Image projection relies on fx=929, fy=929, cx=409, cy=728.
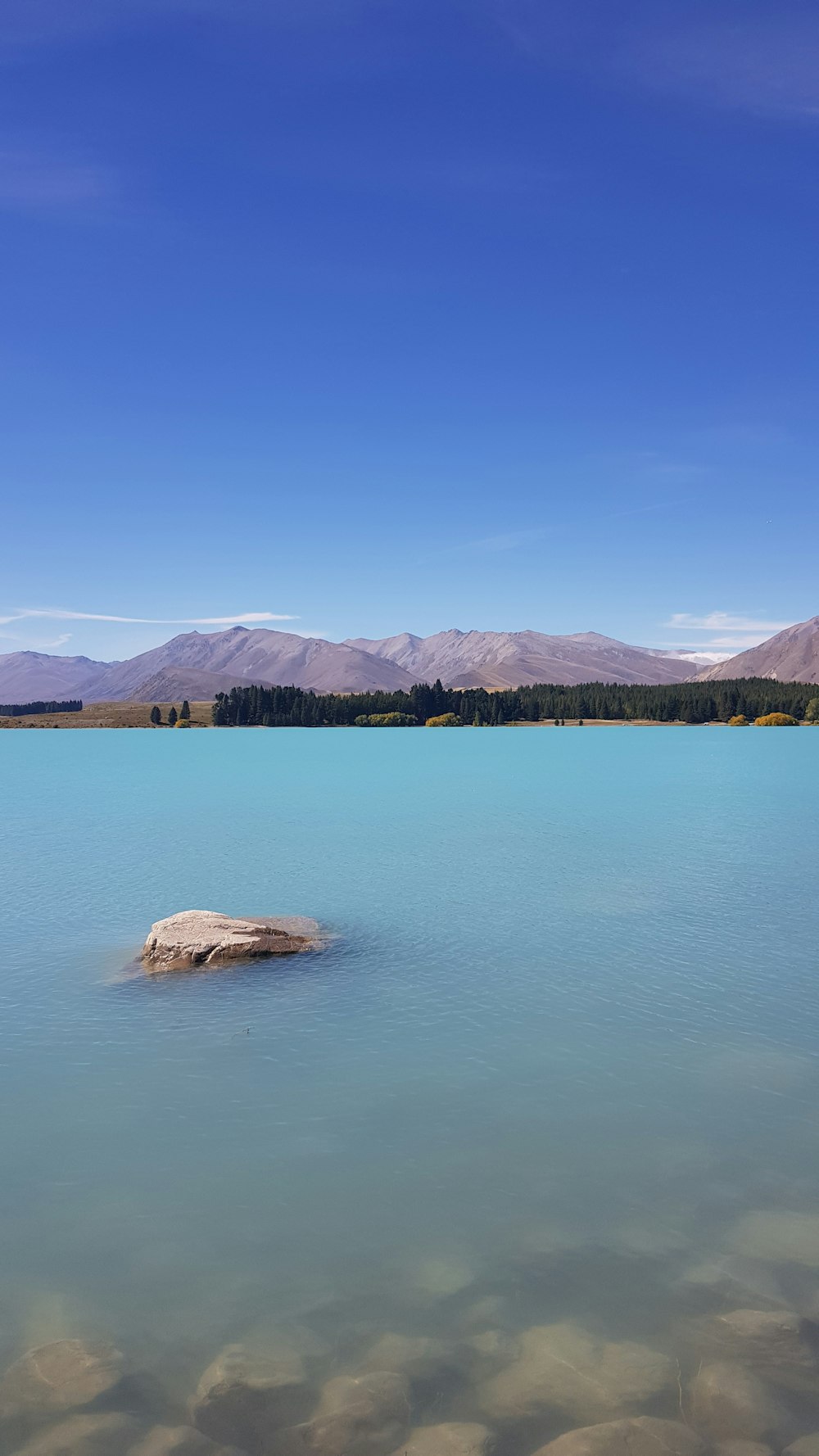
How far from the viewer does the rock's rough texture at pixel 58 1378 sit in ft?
35.5

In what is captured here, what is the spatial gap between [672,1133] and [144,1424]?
36.4 feet

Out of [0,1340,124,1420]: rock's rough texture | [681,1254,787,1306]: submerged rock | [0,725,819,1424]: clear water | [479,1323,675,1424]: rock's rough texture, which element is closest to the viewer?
[479,1323,675,1424]: rock's rough texture

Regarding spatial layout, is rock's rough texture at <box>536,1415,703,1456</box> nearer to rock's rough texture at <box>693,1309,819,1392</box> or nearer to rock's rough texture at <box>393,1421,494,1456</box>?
rock's rough texture at <box>393,1421,494,1456</box>

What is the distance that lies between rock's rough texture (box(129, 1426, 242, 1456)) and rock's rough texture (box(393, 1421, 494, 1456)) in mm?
1881

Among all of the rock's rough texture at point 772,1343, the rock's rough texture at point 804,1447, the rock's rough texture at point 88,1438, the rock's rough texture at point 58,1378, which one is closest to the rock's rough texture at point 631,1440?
the rock's rough texture at point 804,1447

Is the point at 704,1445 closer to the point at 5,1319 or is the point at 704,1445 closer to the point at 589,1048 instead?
the point at 5,1319

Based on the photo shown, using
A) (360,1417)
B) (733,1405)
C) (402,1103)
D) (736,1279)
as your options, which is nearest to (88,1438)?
(360,1417)

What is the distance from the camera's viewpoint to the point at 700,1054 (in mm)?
22016

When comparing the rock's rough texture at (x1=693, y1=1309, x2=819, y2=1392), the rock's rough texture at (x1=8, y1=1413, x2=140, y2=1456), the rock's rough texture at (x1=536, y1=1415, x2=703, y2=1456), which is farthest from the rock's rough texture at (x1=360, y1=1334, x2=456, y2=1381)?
the rock's rough texture at (x1=693, y1=1309, x2=819, y2=1392)

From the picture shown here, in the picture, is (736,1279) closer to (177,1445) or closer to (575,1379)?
(575,1379)

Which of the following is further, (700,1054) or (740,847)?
(740,847)

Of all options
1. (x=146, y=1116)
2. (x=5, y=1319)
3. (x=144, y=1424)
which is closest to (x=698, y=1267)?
(x=144, y=1424)

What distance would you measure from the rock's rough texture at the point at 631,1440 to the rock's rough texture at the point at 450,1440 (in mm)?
631

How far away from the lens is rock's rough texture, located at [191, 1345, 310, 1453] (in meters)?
10.4
